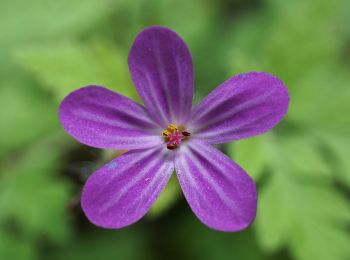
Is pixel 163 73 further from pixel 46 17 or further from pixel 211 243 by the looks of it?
pixel 46 17

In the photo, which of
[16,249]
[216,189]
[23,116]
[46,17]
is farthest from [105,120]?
[46,17]

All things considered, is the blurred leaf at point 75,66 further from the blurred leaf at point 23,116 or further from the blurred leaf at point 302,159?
the blurred leaf at point 302,159

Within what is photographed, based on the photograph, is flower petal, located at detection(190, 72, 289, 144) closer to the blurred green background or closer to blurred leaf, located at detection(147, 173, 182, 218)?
the blurred green background

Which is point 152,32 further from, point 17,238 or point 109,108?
point 17,238

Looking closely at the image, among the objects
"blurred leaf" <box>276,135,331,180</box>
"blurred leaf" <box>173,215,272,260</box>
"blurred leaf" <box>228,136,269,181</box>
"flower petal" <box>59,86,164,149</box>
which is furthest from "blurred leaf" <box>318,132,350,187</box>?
"flower petal" <box>59,86,164,149</box>

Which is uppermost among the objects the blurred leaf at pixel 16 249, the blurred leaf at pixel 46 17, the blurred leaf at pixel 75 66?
the blurred leaf at pixel 46 17

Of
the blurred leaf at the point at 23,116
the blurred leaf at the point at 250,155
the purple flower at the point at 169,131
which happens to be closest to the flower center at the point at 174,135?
the purple flower at the point at 169,131
